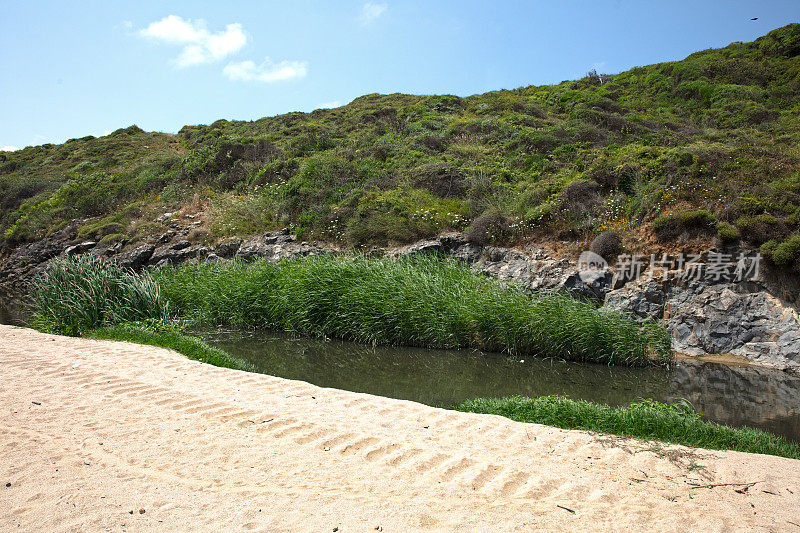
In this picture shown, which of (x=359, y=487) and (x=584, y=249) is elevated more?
(x=584, y=249)

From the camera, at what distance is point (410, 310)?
11758 millimetres

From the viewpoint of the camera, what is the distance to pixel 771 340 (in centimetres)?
1068

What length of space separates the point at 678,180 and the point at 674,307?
462 centimetres

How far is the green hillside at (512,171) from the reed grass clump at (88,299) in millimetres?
8480

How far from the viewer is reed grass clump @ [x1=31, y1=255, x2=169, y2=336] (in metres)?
11.0

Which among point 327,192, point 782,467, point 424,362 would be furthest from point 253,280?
point 782,467

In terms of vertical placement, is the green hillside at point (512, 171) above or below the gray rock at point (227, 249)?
above

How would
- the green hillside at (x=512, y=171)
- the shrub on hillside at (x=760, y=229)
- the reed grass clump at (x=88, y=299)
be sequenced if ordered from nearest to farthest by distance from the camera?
the reed grass clump at (x=88, y=299), the shrub on hillside at (x=760, y=229), the green hillside at (x=512, y=171)

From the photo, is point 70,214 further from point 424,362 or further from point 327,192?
point 424,362

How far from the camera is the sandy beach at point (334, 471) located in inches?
126

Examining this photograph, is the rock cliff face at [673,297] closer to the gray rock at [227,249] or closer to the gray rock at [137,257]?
the gray rock at [227,249]

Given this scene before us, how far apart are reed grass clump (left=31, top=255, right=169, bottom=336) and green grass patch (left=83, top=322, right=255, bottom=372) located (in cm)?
60

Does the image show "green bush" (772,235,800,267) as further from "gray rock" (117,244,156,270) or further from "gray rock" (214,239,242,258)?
"gray rock" (117,244,156,270)

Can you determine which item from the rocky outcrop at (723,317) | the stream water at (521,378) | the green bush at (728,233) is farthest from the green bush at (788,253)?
the stream water at (521,378)
